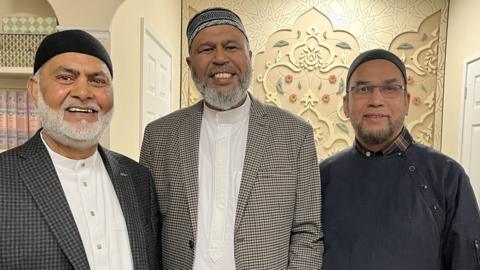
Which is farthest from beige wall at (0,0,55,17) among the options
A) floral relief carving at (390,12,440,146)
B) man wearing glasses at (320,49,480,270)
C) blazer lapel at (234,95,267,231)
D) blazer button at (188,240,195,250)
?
floral relief carving at (390,12,440,146)

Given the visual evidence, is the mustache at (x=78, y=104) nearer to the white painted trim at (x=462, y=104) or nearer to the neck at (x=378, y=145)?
the neck at (x=378, y=145)

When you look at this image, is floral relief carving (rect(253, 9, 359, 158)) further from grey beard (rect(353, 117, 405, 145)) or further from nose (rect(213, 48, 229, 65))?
nose (rect(213, 48, 229, 65))

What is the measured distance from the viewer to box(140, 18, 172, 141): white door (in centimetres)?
298

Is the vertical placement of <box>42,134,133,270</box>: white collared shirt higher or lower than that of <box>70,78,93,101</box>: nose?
lower

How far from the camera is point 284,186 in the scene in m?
1.37

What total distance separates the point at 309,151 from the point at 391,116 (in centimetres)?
37

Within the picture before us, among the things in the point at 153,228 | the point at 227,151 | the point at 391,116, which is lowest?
the point at 153,228

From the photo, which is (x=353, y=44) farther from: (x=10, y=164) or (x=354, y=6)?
(x=10, y=164)

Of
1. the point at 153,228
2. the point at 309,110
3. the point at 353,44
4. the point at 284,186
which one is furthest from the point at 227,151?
the point at 353,44

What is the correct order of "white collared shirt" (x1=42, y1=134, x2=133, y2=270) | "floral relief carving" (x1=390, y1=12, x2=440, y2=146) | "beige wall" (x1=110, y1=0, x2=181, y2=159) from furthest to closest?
1. "floral relief carving" (x1=390, y1=12, x2=440, y2=146)
2. "beige wall" (x1=110, y1=0, x2=181, y2=159)
3. "white collared shirt" (x1=42, y1=134, x2=133, y2=270)

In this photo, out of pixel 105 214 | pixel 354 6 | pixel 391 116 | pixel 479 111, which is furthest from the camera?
pixel 354 6

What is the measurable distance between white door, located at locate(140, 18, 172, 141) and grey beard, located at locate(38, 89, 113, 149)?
1.76 meters

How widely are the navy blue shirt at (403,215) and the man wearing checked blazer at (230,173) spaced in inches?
4.5

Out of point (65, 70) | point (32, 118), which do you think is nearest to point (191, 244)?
point (65, 70)
